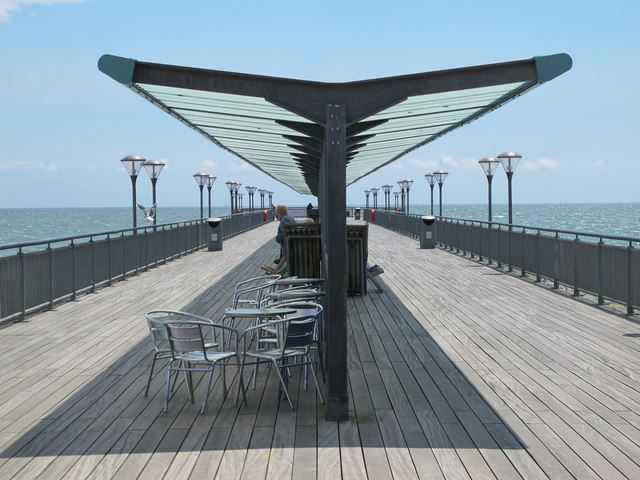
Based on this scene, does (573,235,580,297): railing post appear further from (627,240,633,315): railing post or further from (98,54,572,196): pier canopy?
(98,54,572,196): pier canopy

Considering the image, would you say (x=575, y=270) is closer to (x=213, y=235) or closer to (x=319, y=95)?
(x=319, y=95)

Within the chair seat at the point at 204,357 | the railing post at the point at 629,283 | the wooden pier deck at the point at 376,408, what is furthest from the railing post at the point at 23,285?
the railing post at the point at 629,283

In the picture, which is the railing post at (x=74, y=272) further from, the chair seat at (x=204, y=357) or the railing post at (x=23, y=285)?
the chair seat at (x=204, y=357)

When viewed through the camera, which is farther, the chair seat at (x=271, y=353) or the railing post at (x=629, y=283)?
the railing post at (x=629, y=283)

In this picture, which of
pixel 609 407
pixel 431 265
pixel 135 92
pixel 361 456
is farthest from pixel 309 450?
pixel 431 265

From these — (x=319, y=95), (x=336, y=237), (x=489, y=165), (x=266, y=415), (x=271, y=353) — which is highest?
(x=489, y=165)

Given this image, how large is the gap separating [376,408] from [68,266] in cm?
694

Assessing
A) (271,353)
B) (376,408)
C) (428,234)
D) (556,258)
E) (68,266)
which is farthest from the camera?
(428,234)

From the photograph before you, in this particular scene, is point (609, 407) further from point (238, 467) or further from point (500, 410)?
point (238, 467)

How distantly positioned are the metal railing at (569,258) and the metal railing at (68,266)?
7.71 m

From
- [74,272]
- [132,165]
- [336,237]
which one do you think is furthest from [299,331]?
[132,165]

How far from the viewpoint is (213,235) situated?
68.9 feet

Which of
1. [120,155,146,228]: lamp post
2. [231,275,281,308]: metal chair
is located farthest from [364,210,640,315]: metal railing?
[120,155,146,228]: lamp post

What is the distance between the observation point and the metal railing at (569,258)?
8.67 m
